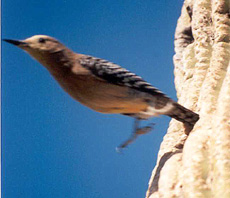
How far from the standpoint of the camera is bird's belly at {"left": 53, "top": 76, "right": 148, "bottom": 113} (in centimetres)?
334

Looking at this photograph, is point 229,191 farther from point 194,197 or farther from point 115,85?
point 115,85

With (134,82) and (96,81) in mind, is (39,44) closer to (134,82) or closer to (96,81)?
(96,81)

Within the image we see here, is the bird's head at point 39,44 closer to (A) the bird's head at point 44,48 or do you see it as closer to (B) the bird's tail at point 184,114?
(A) the bird's head at point 44,48

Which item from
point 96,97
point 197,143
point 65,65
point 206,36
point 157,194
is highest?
point 206,36

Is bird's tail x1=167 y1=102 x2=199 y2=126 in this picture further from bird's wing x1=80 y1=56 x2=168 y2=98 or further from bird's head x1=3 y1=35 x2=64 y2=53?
bird's head x1=3 y1=35 x2=64 y2=53

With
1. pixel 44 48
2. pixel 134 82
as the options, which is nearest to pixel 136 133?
pixel 134 82

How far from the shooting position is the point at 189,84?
471 cm

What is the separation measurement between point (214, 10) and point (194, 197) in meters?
2.52

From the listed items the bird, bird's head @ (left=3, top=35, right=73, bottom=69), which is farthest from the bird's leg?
bird's head @ (left=3, top=35, right=73, bottom=69)

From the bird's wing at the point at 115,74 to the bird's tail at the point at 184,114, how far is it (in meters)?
0.26

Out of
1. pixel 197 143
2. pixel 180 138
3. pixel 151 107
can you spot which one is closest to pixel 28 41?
pixel 151 107

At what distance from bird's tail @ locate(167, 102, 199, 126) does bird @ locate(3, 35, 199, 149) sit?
0.61 feet

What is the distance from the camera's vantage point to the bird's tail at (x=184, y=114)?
387 centimetres

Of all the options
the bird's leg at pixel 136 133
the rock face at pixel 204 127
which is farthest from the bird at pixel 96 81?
the rock face at pixel 204 127
